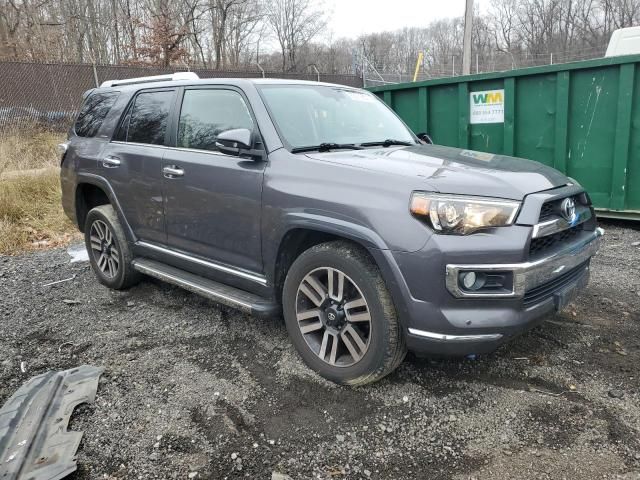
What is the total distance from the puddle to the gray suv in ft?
5.66

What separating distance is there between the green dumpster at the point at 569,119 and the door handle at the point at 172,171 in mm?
4890

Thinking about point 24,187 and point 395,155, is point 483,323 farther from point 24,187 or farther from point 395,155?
point 24,187

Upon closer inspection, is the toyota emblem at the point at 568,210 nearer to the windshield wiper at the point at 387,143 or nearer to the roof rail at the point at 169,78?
the windshield wiper at the point at 387,143

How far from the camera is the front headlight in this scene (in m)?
2.52

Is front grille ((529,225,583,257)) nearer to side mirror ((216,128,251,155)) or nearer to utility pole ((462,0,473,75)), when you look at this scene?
side mirror ((216,128,251,155))

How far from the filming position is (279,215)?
3.09 metres

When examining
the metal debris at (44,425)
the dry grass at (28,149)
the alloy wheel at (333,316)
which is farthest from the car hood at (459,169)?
the dry grass at (28,149)

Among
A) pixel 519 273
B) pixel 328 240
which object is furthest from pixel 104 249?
pixel 519 273

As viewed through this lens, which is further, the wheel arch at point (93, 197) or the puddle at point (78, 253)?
the puddle at point (78, 253)

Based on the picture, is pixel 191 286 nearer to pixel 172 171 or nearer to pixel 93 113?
pixel 172 171

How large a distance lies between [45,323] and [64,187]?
64.0 inches

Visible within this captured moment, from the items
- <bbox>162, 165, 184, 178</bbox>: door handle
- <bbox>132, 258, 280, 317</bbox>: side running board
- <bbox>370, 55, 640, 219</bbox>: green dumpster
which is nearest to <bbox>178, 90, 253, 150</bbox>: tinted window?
Answer: <bbox>162, 165, 184, 178</bbox>: door handle

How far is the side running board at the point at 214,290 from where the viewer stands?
3304 millimetres

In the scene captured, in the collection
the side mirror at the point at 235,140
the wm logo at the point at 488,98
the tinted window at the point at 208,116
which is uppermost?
the wm logo at the point at 488,98
